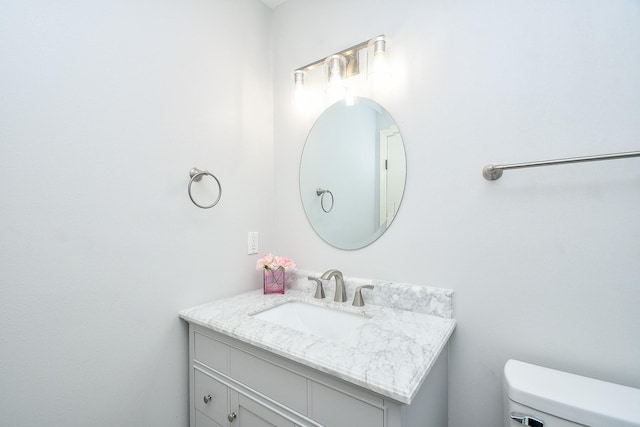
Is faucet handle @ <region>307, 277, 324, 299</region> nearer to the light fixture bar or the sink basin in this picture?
the sink basin

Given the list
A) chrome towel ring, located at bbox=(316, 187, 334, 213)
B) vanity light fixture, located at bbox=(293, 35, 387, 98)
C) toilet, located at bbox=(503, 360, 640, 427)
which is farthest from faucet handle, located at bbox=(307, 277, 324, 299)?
vanity light fixture, located at bbox=(293, 35, 387, 98)

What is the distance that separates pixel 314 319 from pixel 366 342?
43cm

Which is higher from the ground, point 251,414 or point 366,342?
point 366,342

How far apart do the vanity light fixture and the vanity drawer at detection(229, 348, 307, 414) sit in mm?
1224

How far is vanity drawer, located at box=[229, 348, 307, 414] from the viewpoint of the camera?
Result: 0.85 meters

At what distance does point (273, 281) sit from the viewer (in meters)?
1.45

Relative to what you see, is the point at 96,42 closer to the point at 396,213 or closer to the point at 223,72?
the point at 223,72

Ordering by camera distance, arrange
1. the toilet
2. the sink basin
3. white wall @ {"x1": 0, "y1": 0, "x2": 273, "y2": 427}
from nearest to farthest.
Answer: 1. the toilet
2. white wall @ {"x1": 0, "y1": 0, "x2": 273, "y2": 427}
3. the sink basin

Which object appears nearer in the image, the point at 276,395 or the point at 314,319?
the point at 276,395

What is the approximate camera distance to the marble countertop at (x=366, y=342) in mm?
703

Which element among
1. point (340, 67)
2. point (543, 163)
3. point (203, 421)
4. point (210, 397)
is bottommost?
point (203, 421)

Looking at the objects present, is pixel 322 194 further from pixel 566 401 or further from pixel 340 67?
pixel 566 401

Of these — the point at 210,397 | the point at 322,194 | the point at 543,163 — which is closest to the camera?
the point at 543,163

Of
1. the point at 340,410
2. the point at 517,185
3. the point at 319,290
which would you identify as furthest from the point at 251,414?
the point at 517,185
